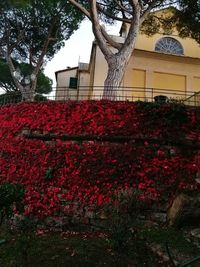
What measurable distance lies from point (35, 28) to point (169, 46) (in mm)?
7377

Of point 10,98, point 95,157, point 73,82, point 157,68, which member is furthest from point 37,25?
point 95,157

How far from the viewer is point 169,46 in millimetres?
19078

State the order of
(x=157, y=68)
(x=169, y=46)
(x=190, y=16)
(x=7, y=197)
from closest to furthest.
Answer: (x=7, y=197) < (x=190, y=16) < (x=157, y=68) < (x=169, y=46)

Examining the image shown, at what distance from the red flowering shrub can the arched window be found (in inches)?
404

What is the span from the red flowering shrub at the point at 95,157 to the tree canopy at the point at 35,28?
8925mm

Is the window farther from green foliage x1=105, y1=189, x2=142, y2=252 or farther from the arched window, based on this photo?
green foliage x1=105, y1=189, x2=142, y2=252

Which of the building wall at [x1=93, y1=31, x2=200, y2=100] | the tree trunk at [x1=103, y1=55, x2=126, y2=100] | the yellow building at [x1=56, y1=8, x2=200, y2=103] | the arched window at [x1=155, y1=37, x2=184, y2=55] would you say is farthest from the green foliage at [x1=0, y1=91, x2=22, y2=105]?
the arched window at [x1=155, y1=37, x2=184, y2=55]

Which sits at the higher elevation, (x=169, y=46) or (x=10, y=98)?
(x=169, y=46)

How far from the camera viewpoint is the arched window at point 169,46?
18.8 m

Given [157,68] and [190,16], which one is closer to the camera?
[190,16]

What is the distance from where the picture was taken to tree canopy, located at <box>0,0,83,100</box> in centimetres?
1842

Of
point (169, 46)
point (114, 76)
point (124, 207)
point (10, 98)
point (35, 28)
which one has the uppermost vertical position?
point (35, 28)

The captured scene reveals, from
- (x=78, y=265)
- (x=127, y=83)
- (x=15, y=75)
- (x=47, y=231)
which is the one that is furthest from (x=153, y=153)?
(x=15, y=75)

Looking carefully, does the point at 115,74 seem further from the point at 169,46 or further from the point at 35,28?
the point at 35,28
